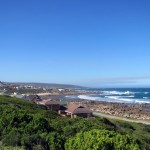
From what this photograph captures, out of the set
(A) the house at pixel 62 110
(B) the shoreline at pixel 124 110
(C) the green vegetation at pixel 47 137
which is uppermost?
(C) the green vegetation at pixel 47 137

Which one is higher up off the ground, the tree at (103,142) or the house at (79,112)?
the tree at (103,142)

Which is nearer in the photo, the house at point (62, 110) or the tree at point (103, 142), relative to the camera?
the tree at point (103, 142)

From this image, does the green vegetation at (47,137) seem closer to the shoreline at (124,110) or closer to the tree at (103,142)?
the tree at (103,142)

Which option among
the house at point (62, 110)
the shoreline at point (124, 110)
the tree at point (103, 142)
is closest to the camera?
the tree at point (103, 142)

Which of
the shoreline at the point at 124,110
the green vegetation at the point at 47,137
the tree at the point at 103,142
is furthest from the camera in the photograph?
the shoreline at the point at 124,110

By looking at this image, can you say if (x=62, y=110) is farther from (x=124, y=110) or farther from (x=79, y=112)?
(x=124, y=110)

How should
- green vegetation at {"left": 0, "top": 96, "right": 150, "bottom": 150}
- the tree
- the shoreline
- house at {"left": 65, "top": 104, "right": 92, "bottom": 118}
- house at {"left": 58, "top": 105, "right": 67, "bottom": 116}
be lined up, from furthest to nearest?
the shoreline, house at {"left": 58, "top": 105, "right": 67, "bottom": 116}, house at {"left": 65, "top": 104, "right": 92, "bottom": 118}, green vegetation at {"left": 0, "top": 96, "right": 150, "bottom": 150}, the tree

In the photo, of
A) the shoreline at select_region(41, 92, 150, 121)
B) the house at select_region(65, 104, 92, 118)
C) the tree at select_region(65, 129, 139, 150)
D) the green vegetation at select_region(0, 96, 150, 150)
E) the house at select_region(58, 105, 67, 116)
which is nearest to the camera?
the tree at select_region(65, 129, 139, 150)

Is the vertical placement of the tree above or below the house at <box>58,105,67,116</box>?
above

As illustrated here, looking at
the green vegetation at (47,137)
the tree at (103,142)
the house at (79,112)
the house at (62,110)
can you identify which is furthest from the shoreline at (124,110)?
the tree at (103,142)

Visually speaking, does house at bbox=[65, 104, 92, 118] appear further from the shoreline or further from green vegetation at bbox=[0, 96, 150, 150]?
green vegetation at bbox=[0, 96, 150, 150]

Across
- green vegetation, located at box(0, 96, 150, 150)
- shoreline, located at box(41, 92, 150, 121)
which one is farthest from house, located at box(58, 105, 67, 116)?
green vegetation, located at box(0, 96, 150, 150)

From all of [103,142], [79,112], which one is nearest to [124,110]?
[79,112]

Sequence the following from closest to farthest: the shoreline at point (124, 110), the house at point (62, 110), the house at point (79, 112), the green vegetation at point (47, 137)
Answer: the green vegetation at point (47, 137), the house at point (79, 112), the house at point (62, 110), the shoreline at point (124, 110)
